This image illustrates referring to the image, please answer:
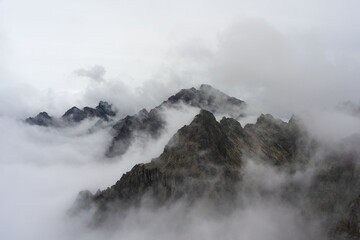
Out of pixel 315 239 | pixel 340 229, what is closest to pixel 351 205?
pixel 340 229

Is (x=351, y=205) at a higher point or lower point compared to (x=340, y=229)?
higher

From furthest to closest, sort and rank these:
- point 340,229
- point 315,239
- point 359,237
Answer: point 315,239 < point 340,229 < point 359,237

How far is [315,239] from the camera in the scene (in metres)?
200

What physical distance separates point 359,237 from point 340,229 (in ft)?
51.1

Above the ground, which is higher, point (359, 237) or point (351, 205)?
point (351, 205)

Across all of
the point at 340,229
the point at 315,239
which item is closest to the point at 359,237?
the point at 340,229

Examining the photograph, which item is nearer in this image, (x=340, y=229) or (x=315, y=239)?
(x=340, y=229)

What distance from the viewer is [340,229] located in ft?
582

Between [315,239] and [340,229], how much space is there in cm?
2760

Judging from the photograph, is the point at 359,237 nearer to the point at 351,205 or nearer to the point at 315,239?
the point at 351,205

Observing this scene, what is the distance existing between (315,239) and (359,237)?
41862 millimetres

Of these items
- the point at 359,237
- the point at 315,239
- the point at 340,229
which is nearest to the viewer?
the point at 359,237

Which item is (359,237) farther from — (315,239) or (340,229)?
(315,239)

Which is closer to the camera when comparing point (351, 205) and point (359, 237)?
point (359, 237)
